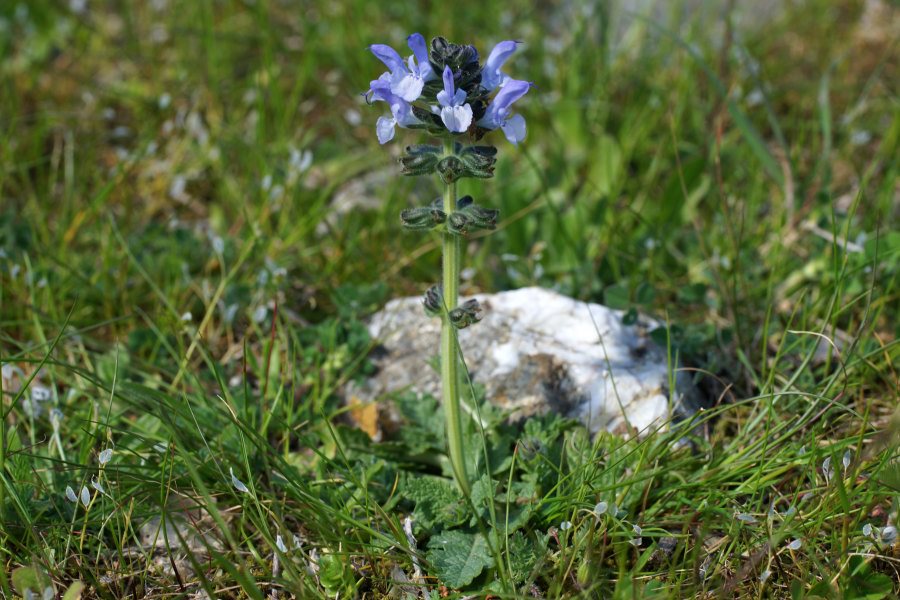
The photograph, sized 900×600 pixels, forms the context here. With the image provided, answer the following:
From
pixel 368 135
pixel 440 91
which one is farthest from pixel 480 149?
pixel 368 135

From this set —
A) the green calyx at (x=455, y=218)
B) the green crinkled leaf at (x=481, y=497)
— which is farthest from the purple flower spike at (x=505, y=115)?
the green crinkled leaf at (x=481, y=497)

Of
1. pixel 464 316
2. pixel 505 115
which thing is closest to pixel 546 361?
pixel 464 316

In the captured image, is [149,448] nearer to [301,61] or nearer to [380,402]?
[380,402]

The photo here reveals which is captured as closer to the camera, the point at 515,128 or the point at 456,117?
the point at 456,117

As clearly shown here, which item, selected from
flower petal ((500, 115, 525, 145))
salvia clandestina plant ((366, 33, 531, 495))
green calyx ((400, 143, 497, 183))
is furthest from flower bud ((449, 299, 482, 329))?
flower petal ((500, 115, 525, 145))

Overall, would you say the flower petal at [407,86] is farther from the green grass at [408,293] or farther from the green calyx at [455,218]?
the green grass at [408,293]

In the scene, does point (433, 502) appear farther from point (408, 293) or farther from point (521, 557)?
point (408, 293)
